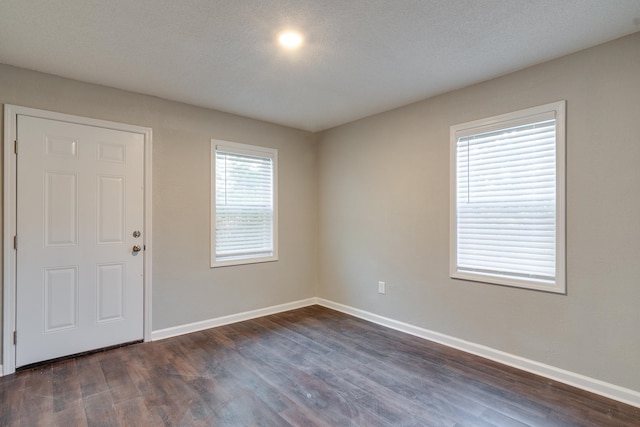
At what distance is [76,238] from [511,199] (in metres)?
3.85

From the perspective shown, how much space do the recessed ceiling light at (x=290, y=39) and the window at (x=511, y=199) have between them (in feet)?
5.66

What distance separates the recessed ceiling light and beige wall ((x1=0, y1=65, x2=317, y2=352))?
5.62 ft

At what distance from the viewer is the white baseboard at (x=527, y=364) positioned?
221 cm

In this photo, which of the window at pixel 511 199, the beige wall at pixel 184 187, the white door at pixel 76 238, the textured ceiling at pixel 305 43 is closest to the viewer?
the textured ceiling at pixel 305 43

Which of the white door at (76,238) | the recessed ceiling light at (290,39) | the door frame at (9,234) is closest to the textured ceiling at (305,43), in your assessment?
the recessed ceiling light at (290,39)

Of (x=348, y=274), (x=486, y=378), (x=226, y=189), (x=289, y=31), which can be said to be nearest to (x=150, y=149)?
(x=226, y=189)

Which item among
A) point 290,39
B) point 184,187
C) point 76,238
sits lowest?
point 76,238

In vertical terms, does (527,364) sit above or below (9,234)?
below

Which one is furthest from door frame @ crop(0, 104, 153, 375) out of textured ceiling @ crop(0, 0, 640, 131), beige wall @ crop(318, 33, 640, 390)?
beige wall @ crop(318, 33, 640, 390)

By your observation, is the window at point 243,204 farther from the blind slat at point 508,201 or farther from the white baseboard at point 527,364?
A: the blind slat at point 508,201

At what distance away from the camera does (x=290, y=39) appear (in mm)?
2248

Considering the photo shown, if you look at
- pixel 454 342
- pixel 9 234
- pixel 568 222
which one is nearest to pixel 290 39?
pixel 568 222

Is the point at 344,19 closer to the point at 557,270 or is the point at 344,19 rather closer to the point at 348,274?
the point at 557,270

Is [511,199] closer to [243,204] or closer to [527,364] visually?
[527,364]
